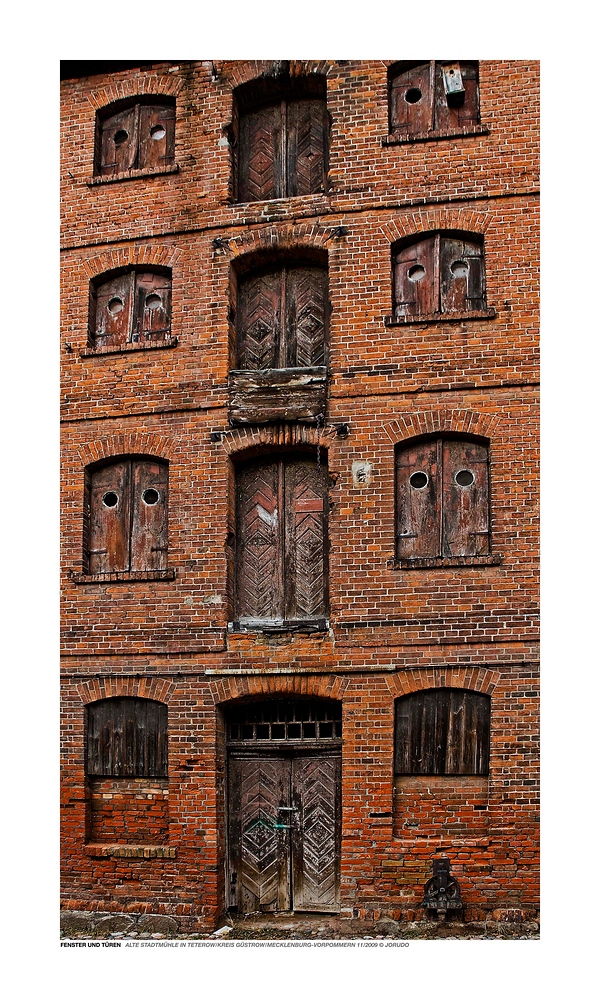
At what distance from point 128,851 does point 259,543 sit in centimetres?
391

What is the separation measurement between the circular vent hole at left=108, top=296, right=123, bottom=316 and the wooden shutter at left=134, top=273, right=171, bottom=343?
0.82 feet

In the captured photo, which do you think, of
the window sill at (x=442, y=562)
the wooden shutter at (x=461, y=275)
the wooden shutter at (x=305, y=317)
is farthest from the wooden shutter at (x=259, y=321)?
the window sill at (x=442, y=562)

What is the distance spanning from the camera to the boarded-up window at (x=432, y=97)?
13008mm

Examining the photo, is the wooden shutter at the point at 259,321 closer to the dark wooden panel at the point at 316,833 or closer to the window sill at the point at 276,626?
the window sill at the point at 276,626

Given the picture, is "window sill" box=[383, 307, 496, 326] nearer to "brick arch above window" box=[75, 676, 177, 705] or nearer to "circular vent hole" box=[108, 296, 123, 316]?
"circular vent hole" box=[108, 296, 123, 316]

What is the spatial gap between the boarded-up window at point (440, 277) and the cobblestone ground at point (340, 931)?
6900 mm

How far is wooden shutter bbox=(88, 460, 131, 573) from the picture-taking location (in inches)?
512

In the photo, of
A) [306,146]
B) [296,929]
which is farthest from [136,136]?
[296,929]

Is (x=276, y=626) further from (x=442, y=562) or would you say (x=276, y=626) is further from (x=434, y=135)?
(x=434, y=135)

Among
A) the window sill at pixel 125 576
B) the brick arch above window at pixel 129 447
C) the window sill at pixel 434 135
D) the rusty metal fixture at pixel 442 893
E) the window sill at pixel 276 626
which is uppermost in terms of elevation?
the window sill at pixel 434 135

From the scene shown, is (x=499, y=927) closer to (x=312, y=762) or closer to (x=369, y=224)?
(x=312, y=762)

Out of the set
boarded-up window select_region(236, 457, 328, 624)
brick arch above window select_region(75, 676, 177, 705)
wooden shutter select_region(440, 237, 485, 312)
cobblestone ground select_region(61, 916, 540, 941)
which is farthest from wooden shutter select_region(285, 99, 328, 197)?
cobblestone ground select_region(61, 916, 540, 941)

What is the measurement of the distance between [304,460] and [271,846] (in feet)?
15.1

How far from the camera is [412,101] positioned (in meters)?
13.2
